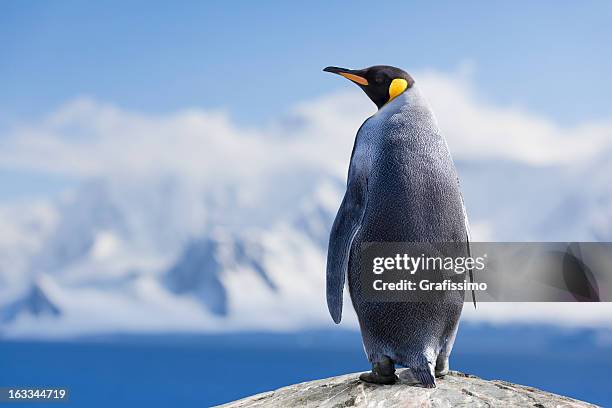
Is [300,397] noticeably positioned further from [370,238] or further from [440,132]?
[440,132]

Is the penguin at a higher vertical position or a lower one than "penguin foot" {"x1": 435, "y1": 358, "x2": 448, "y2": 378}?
higher

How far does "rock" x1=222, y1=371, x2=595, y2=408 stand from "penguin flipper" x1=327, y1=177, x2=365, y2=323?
0.40 metres

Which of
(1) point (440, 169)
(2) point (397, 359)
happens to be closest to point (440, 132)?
(1) point (440, 169)

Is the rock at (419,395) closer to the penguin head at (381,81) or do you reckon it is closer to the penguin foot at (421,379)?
the penguin foot at (421,379)

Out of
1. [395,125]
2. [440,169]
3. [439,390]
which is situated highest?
[395,125]

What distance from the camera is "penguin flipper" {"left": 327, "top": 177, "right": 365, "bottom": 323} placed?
3865mm

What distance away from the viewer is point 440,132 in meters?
4.05

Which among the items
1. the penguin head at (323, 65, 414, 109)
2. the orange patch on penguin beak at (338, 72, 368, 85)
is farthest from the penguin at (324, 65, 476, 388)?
the orange patch on penguin beak at (338, 72, 368, 85)

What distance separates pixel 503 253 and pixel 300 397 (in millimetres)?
1409

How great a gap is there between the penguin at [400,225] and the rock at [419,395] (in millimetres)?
76

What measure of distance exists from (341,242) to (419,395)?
33.1 inches

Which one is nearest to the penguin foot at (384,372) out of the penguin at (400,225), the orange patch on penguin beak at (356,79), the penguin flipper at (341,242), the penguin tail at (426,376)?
the penguin at (400,225)

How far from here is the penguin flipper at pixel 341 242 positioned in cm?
387

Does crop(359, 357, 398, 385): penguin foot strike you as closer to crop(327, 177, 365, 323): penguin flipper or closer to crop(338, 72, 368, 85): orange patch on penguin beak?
crop(327, 177, 365, 323): penguin flipper
